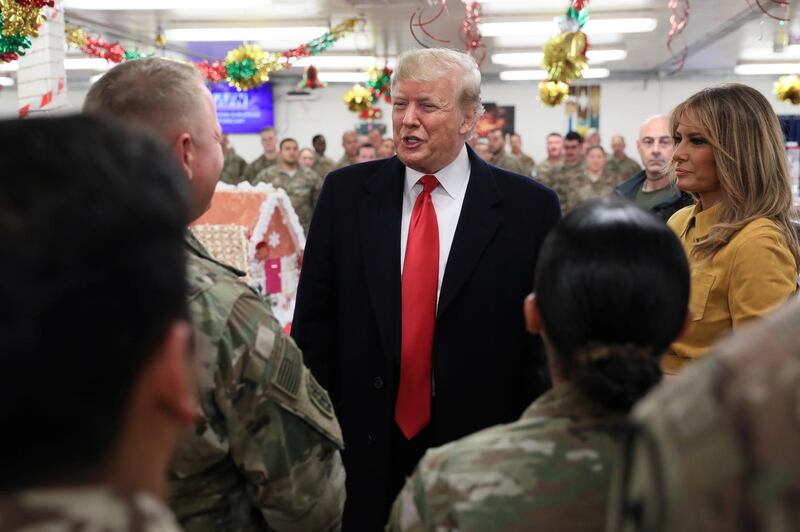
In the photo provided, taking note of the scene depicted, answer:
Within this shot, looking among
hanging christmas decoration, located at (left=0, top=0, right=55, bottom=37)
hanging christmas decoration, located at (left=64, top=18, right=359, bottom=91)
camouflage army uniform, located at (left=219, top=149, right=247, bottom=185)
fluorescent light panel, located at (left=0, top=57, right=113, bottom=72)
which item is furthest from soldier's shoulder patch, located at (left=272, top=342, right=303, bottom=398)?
fluorescent light panel, located at (left=0, top=57, right=113, bottom=72)

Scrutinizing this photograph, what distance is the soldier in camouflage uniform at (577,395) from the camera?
90 cm

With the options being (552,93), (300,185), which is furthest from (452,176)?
(300,185)

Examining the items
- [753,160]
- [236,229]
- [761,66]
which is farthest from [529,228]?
[761,66]

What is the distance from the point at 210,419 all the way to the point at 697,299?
128 cm

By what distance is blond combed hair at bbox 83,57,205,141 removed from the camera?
1247mm

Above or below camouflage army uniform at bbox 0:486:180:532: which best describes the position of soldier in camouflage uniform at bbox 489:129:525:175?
above

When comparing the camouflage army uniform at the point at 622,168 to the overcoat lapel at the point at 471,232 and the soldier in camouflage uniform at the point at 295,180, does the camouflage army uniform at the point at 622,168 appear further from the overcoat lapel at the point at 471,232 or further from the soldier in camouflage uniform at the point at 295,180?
the overcoat lapel at the point at 471,232

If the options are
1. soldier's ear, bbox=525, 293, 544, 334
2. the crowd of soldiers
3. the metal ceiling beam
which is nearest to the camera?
soldier's ear, bbox=525, 293, 544, 334

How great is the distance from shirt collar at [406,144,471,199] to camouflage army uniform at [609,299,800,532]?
165 cm

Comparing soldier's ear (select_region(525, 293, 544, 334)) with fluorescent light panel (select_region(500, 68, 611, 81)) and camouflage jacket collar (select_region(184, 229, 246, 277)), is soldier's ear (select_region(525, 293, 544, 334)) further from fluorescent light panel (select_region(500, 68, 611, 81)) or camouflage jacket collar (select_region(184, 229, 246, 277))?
fluorescent light panel (select_region(500, 68, 611, 81))

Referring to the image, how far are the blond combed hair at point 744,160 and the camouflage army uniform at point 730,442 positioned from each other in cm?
158

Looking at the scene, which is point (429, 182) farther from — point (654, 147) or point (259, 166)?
point (259, 166)

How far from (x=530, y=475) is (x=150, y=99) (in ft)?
2.67

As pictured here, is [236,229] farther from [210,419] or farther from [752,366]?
[752,366]
